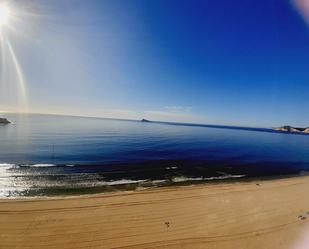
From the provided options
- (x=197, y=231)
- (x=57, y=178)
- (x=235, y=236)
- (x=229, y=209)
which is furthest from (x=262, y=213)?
(x=57, y=178)

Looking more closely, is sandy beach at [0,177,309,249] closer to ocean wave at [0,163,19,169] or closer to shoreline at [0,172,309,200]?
shoreline at [0,172,309,200]

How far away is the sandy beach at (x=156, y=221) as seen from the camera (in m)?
12.5

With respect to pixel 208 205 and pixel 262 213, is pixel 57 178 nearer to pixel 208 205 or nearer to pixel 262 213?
pixel 208 205

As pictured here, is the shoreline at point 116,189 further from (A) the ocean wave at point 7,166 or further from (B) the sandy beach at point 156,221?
(A) the ocean wave at point 7,166

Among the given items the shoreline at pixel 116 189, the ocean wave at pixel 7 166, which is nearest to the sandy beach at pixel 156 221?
the shoreline at pixel 116 189

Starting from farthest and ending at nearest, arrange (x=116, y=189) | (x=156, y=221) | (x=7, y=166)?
(x=7, y=166) < (x=116, y=189) < (x=156, y=221)

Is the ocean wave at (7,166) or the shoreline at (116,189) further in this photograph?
the ocean wave at (7,166)

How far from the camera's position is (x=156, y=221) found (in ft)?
49.3

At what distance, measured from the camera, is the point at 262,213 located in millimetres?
17469

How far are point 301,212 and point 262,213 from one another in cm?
348

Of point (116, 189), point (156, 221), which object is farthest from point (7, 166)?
point (156, 221)

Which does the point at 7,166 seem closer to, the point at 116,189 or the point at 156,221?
the point at 116,189

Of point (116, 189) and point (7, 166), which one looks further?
point (7, 166)

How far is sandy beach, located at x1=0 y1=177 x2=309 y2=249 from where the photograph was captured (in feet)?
41.1
